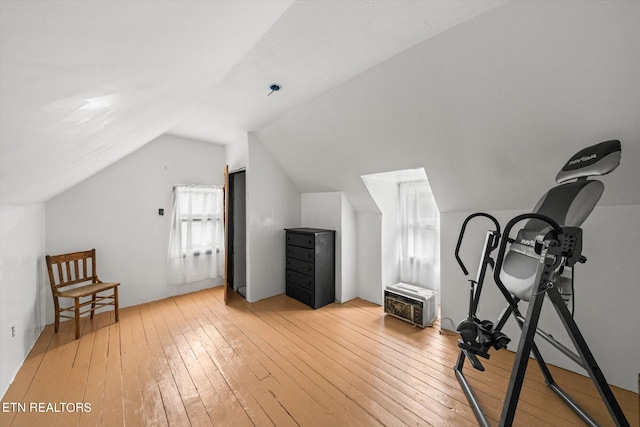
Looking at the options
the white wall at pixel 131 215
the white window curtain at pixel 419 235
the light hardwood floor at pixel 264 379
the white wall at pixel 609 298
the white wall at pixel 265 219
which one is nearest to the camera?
the light hardwood floor at pixel 264 379

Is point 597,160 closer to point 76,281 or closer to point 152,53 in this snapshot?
point 152,53

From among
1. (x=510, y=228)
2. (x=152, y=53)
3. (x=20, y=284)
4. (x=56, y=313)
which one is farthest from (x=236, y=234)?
(x=510, y=228)

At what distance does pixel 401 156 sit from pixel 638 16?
5.29 ft

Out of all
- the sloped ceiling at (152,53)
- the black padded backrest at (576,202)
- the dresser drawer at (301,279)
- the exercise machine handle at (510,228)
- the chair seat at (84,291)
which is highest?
the sloped ceiling at (152,53)

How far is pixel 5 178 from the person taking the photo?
1.30m

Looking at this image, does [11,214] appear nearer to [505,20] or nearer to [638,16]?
[505,20]

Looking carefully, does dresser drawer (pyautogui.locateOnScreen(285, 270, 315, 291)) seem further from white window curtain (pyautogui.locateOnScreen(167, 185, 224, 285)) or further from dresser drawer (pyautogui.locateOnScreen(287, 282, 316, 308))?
white window curtain (pyautogui.locateOnScreen(167, 185, 224, 285))

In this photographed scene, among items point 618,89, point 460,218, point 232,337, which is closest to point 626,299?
point 460,218

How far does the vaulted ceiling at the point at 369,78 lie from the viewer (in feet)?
2.18

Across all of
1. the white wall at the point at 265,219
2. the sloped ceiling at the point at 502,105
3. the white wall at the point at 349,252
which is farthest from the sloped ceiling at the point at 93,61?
the white wall at the point at 349,252

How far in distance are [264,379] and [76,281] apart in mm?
2690

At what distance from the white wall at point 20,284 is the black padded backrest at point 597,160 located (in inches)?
161

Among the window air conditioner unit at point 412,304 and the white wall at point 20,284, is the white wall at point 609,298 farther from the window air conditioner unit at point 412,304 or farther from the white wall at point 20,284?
the white wall at point 20,284

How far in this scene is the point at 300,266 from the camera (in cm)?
369
